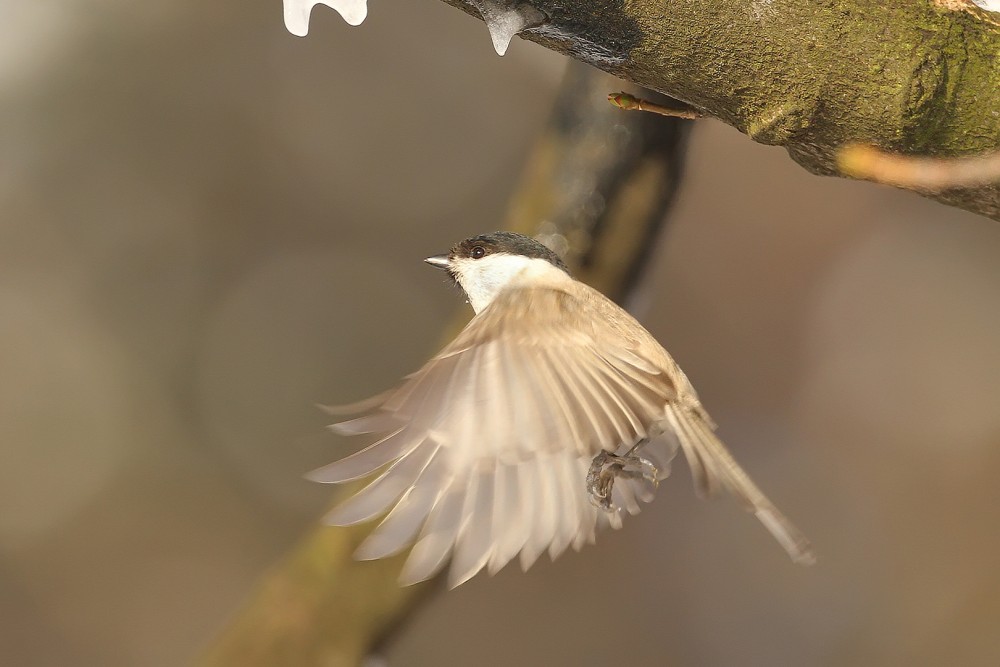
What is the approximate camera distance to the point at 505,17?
1.80 ft

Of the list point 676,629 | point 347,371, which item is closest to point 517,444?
point 347,371

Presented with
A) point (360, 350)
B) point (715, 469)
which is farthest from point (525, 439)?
point (360, 350)

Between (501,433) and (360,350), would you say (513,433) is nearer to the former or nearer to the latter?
(501,433)

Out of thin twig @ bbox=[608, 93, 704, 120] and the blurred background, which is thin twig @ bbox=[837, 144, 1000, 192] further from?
the blurred background

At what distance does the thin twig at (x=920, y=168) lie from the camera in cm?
62

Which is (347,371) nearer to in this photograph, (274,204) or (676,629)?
(274,204)

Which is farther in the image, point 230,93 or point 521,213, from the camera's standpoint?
point 230,93

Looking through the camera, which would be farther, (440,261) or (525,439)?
(440,261)

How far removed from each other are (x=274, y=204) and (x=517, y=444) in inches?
57.9

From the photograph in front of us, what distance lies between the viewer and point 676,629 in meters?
2.07

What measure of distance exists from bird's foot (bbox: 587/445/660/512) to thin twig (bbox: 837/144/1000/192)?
33 cm

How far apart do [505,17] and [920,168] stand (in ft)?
1.05

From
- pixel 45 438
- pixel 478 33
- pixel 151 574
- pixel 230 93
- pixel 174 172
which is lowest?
pixel 151 574

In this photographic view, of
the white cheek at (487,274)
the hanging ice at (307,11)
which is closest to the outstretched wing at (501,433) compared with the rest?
the white cheek at (487,274)
